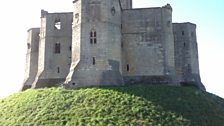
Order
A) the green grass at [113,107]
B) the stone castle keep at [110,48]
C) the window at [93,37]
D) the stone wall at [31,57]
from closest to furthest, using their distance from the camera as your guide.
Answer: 1. the green grass at [113,107]
2. the stone castle keep at [110,48]
3. the window at [93,37]
4. the stone wall at [31,57]

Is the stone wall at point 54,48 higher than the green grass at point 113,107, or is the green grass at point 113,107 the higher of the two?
the stone wall at point 54,48

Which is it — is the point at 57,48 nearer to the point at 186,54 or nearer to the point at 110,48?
the point at 110,48

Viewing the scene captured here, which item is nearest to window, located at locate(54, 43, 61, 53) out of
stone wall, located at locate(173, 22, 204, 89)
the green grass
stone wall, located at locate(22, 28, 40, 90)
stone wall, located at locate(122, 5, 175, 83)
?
stone wall, located at locate(22, 28, 40, 90)

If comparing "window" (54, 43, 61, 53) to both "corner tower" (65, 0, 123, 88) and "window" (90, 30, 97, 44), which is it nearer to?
"corner tower" (65, 0, 123, 88)

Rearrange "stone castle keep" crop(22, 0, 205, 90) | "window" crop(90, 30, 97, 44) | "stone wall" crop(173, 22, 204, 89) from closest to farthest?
1. "stone castle keep" crop(22, 0, 205, 90)
2. "window" crop(90, 30, 97, 44)
3. "stone wall" crop(173, 22, 204, 89)

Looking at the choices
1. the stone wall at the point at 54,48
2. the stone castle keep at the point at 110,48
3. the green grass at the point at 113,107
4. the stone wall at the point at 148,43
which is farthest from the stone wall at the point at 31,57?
the stone wall at the point at 148,43

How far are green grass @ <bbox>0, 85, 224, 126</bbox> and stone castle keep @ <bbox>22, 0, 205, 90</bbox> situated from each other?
2919 mm

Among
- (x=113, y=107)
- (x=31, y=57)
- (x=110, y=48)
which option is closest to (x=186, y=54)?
(x=110, y=48)

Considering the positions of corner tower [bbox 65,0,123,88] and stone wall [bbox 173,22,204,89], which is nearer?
corner tower [bbox 65,0,123,88]

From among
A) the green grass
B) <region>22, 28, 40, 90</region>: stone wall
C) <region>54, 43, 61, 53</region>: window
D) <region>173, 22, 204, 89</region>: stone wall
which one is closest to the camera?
the green grass

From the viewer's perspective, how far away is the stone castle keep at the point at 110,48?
47.8 metres

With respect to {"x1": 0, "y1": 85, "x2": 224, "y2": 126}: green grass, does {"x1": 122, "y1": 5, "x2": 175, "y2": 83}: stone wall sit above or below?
above

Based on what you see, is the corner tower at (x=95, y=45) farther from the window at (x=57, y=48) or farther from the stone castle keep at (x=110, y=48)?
the window at (x=57, y=48)

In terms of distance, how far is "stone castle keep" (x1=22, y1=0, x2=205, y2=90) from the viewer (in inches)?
1881
